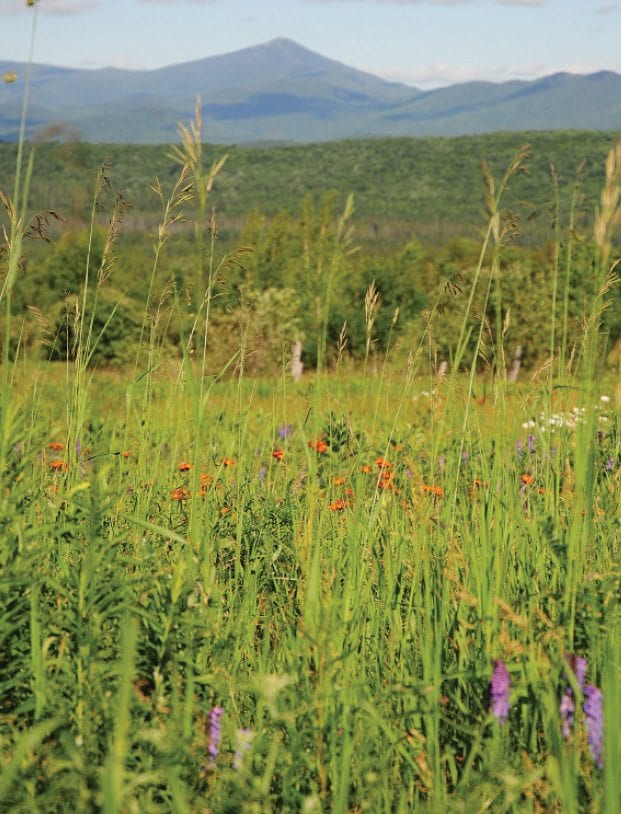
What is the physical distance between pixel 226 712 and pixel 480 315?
3.62 ft

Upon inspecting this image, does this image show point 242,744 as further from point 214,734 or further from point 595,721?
point 595,721

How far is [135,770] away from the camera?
1294 mm

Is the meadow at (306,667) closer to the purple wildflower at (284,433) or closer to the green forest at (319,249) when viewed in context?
the green forest at (319,249)

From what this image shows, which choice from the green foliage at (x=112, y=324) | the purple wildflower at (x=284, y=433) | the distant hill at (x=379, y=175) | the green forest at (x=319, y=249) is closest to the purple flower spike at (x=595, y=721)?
the green forest at (x=319, y=249)

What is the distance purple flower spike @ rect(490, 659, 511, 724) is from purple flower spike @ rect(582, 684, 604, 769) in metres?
0.12

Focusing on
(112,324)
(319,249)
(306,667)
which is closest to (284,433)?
(319,249)

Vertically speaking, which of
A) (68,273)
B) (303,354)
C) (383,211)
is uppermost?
(383,211)

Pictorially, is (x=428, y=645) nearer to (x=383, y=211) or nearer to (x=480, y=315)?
(x=480, y=315)

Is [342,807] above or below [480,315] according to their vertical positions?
below

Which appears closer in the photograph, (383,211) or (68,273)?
(68,273)

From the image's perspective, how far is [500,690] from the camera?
134 cm

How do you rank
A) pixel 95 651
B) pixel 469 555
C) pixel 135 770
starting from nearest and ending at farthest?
1. pixel 135 770
2. pixel 95 651
3. pixel 469 555

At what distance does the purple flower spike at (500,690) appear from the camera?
133 centimetres

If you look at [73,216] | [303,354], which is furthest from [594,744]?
[303,354]
